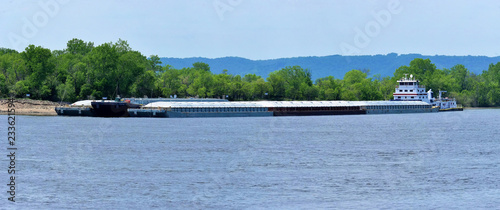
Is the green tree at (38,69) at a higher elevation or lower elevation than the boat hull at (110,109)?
higher

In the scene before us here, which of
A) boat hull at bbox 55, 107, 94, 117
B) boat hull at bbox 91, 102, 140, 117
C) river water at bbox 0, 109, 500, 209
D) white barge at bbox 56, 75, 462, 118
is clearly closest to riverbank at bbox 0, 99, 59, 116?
boat hull at bbox 55, 107, 94, 117

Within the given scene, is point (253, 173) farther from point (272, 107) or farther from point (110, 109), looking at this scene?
point (272, 107)

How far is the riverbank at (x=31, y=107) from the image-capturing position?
155 meters

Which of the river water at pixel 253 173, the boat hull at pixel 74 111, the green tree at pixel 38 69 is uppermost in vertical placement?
the green tree at pixel 38 69

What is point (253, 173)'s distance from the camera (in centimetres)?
Answer: 4934

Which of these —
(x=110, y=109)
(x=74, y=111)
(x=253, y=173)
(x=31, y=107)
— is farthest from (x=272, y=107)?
(x=253, y=173)

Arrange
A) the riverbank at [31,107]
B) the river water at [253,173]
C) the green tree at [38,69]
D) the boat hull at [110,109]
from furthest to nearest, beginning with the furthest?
the green tree at [38,69]
the riverbank at [31,107]
the boat hull at [110,109]
the river water at [253,173]

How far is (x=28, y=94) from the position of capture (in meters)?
162

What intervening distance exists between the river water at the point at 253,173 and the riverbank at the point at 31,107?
79.8 metres

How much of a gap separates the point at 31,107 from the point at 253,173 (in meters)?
125

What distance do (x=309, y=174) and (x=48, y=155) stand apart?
25.3m

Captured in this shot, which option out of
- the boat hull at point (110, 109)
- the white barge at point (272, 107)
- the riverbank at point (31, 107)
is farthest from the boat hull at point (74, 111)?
the boat hull at point (110, 109)

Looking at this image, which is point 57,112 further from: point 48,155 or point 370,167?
point 370,167

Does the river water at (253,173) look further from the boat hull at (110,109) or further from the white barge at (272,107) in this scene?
the white barge at (272,107)
